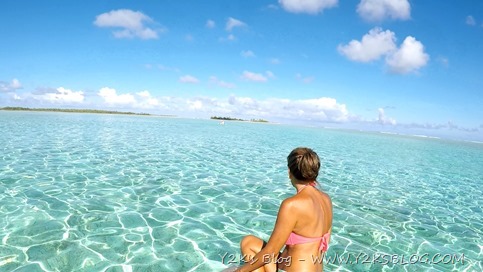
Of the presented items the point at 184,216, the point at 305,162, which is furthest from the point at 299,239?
the point at 184,216

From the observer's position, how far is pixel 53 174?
1005 cm

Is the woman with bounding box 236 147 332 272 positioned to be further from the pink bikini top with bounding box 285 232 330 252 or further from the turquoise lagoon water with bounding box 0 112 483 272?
the turquoise lagoon water with bounding box 0 112 483 272

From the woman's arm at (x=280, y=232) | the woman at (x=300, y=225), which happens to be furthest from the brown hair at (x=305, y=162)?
the woman's arm at (x=280, y=232)

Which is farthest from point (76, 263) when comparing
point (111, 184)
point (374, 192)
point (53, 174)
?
point (374, 192)

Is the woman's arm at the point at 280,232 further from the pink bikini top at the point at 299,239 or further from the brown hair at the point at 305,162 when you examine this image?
the brown hair at the point at 305,162

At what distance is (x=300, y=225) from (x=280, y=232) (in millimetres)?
215

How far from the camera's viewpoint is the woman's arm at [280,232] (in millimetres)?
2941

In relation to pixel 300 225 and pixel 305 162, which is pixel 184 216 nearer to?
pixel 300 225

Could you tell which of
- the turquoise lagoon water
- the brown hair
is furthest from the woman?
the turquoise lagoon water

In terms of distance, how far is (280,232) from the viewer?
3.03 meters

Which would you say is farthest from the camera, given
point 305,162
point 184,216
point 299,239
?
point 184,216

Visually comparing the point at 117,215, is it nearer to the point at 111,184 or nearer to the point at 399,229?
the point at 111,184

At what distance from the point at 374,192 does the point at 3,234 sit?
1076 cm

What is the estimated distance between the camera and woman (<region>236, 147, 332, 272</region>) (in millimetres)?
2971
